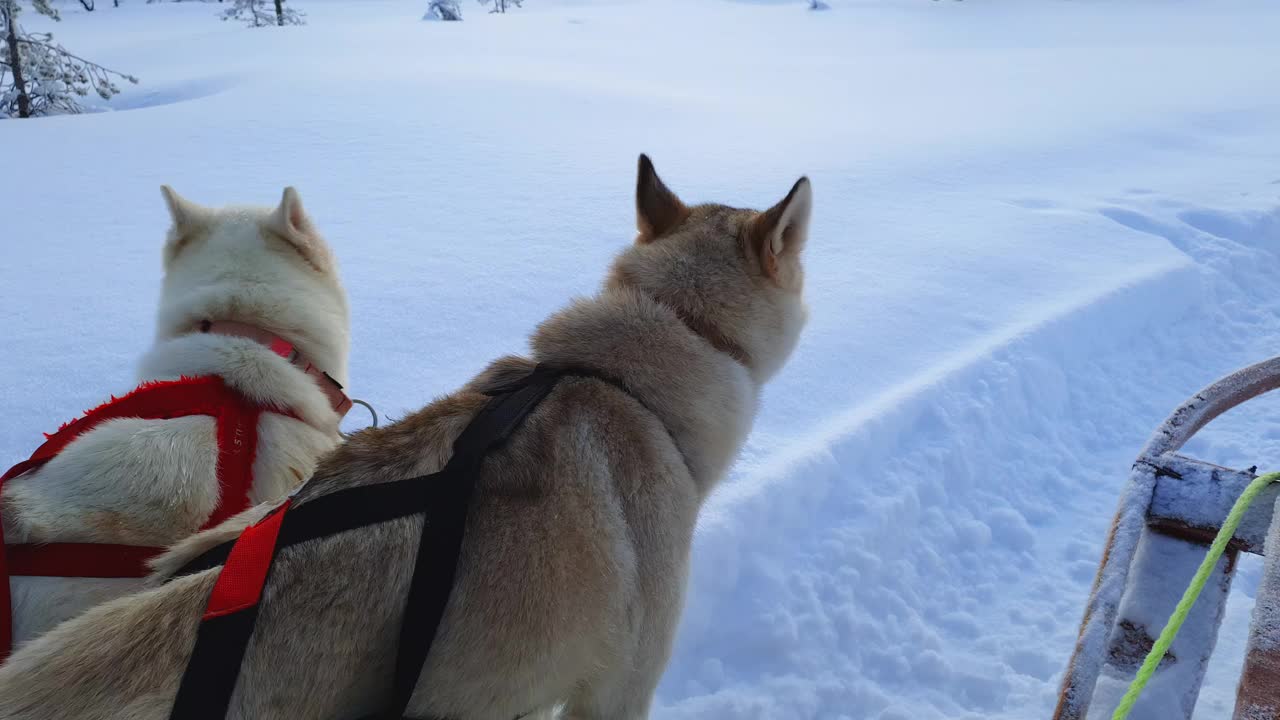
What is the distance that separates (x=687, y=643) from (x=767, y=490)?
824 millimetres

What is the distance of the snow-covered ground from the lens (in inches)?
125

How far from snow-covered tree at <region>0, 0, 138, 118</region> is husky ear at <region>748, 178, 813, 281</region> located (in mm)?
15933

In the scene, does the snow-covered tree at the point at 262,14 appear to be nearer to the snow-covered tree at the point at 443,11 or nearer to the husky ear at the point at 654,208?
the snow-covered tree at the point at 443,11

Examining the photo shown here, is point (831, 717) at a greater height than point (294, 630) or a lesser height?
lesser

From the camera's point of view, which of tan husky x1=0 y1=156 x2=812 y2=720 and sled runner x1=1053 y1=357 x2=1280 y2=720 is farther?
sled runner x1=1053 y1=357 x2=1280 y2=720

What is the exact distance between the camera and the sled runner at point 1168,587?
1.92 meters

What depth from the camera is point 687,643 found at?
3010mm

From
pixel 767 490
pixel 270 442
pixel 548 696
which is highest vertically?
pixel 270 442

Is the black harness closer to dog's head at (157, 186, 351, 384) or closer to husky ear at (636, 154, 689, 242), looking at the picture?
husky ear at (636, 154, 689, 242)

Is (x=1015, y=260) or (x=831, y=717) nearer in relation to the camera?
(x=831, y=717)

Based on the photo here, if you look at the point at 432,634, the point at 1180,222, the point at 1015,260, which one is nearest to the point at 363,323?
the point at 432,634

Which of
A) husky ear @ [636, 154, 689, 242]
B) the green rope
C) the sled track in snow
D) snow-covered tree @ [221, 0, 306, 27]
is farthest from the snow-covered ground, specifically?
snow-covered tree @ [221, 0, 306, 27]

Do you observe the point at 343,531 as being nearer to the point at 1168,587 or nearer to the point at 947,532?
the point at 1168,587

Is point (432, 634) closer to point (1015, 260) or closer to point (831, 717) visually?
point (831, 717)
